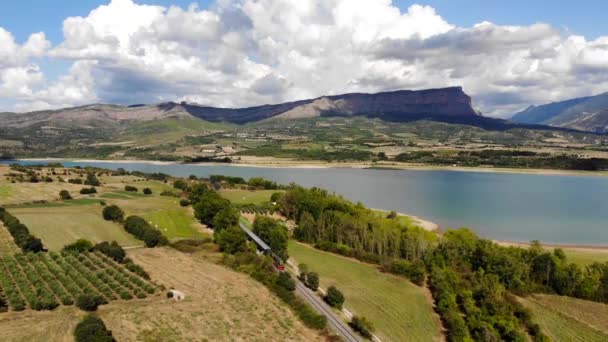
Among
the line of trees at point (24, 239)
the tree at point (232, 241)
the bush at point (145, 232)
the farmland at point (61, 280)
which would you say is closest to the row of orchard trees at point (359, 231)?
the tree at point (232, 241)

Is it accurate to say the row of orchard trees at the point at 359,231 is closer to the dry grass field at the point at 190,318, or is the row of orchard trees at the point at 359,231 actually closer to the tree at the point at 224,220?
the tree at the point at 224,220

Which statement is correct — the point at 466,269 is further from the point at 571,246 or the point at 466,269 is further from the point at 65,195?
the point at 65,195

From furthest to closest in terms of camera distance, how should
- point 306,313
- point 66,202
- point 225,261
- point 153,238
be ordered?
point 66,202 < point 153,238 < point 225,261 < point 306,313

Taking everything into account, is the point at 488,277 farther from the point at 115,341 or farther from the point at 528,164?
the point at 528,164

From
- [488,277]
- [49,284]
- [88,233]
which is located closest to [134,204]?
[88,233]

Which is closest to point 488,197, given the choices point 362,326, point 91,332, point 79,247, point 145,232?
point 145,232
